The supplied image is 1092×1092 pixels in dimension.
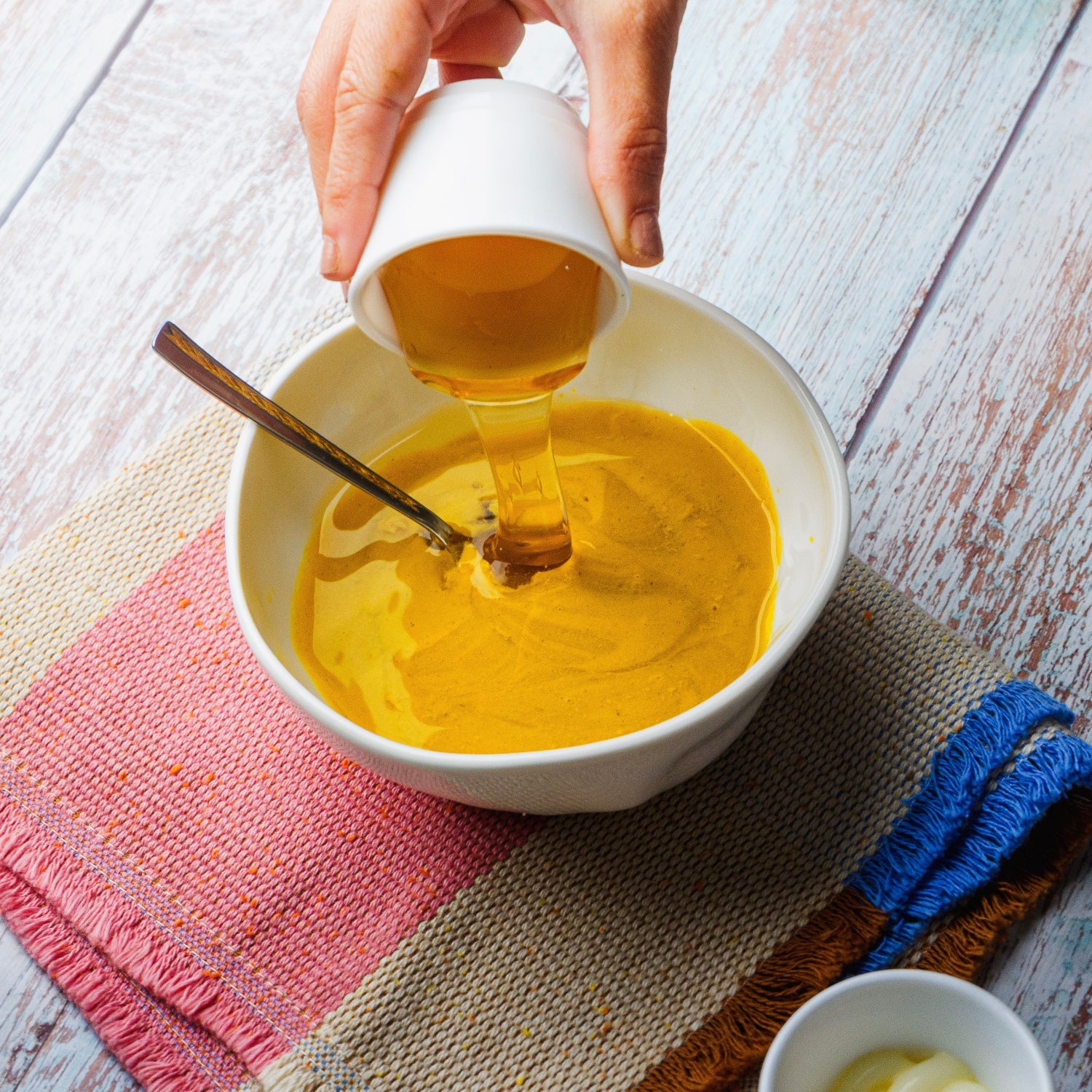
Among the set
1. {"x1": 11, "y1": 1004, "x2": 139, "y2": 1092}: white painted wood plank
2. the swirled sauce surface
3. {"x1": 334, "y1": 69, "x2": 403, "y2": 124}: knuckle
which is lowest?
{"x1": 11, "y1": 1004, "x2": 139, "y2": 1092}: white painted wood plank

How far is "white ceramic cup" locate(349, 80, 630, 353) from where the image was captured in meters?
0.69

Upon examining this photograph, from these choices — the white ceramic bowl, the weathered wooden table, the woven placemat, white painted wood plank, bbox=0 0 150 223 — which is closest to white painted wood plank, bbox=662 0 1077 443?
the weathered wooden table

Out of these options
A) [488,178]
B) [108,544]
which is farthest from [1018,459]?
[108,544]

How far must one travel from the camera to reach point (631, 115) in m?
0.79

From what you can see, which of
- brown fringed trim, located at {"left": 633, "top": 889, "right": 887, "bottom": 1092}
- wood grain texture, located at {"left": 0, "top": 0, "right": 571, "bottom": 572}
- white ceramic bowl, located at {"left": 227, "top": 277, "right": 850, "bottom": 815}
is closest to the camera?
white ceramic bowl, located at {"left": 227, "top": 277, "right": 850, "bottom": 815}

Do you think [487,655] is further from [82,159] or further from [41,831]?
[82,159]

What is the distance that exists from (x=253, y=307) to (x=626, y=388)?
0.44 metres

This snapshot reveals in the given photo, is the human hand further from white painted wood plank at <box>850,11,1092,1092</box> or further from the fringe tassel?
the fringe tassel

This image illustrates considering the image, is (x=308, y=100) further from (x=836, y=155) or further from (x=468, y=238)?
(x=836, y=155)

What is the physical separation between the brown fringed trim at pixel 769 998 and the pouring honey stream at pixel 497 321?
0.47 m

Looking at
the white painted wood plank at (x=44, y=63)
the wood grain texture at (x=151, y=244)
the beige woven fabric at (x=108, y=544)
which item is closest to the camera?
the beige woven fabric at (x=108, y=544)

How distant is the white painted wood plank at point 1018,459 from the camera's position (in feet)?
3.27

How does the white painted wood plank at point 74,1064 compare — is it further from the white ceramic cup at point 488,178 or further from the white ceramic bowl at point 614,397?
the white ceramic cup at point 488,178

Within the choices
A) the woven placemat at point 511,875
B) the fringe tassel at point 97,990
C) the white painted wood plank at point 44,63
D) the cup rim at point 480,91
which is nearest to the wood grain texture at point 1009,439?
the woven placemat at point 511,875
